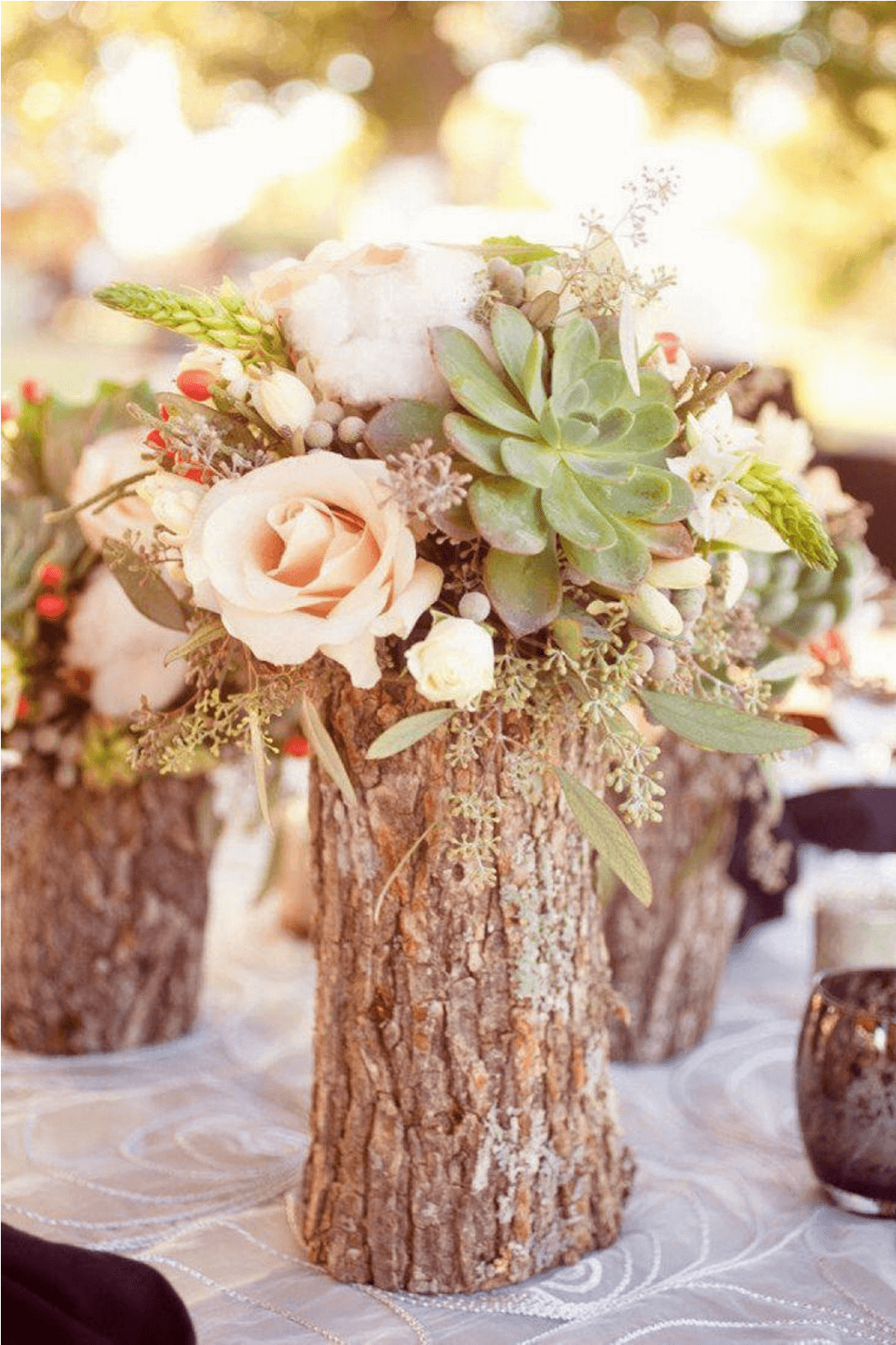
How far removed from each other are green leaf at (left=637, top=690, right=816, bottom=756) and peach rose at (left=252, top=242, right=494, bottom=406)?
0.72ft

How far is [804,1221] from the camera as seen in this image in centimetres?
94

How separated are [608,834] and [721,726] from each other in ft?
0.30

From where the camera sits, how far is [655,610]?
752 millimetres

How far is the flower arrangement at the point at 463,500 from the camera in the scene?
710 mm

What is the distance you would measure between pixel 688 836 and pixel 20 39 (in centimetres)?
324

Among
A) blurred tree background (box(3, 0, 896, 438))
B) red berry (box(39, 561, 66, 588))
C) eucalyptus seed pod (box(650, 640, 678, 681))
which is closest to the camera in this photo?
eucalyptus seed pod (box(650, 640, 678, 681))

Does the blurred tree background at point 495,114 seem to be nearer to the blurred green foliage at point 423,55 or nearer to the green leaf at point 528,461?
the blurred green foliage at point 423,55

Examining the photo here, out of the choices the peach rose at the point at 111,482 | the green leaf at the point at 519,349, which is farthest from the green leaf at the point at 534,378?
the peach rose at the point at 111,482

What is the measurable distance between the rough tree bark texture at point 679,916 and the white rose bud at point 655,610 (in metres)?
0.43

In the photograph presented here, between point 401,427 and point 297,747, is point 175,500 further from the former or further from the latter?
point 297,747

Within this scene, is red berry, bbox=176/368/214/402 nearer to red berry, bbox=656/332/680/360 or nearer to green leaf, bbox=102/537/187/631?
green leaf, bbox=102/537/187/631

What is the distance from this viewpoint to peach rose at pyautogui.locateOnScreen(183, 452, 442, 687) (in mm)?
704

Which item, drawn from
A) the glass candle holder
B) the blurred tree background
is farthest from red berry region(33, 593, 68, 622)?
the blurred tree background

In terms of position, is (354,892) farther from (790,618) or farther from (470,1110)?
(790,618)
